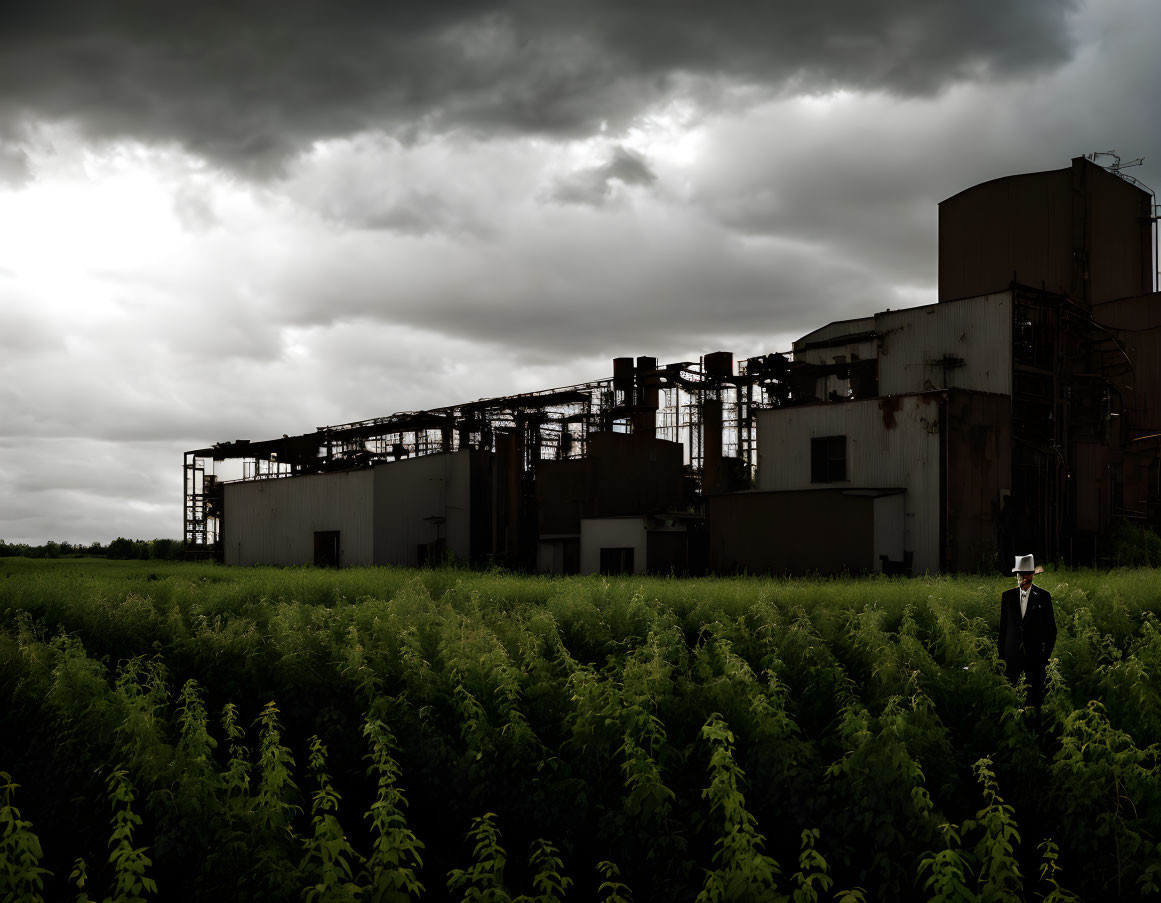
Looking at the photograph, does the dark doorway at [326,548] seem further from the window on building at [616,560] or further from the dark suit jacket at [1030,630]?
the dark suit jacket at [1030,630]

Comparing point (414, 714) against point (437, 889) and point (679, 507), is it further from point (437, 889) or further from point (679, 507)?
point (679, 507)

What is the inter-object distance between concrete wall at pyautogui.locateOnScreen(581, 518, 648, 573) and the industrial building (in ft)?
0.26

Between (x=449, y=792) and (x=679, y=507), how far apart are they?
29.7 metres

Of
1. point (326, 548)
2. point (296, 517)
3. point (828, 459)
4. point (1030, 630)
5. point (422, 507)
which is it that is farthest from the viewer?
point (296, 517)

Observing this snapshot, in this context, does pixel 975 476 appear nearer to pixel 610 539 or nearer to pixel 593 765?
pixel 610 539

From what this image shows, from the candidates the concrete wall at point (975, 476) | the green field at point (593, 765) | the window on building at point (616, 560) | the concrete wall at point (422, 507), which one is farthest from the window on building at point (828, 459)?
the concrete wall at point (422, 507)

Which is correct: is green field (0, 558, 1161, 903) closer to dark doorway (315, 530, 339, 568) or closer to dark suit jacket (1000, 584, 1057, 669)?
dark suit jacket (1000, 584, 1057, 669)

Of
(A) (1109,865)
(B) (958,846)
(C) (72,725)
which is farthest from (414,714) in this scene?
(A) (1109,865)

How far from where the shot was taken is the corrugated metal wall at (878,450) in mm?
28578

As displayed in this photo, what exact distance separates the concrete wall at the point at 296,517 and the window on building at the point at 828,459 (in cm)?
1644

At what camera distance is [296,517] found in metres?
43.1

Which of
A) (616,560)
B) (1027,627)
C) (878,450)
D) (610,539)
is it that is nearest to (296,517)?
(610,539)

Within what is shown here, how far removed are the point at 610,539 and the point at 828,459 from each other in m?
7.59

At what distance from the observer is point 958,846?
39.6 feet
